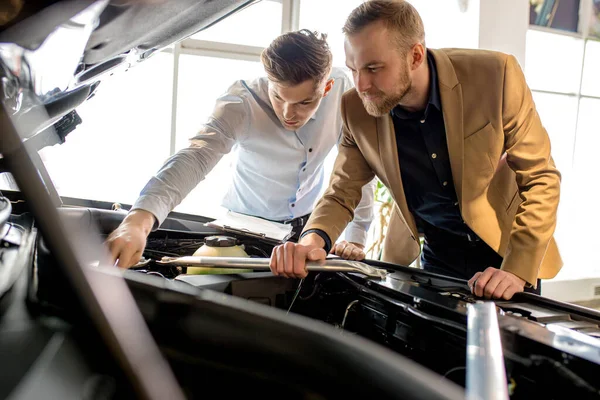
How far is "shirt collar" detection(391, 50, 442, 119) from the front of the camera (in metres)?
1.59

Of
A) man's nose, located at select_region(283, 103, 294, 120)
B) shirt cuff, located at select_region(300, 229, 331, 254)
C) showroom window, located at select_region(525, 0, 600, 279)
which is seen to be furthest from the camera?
showroom window, located at select_region(525, 0, 600, 279)

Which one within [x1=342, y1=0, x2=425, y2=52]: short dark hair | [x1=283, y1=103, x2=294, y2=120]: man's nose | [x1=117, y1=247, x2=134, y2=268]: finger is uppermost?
[x1=342, y1=0, x2=425, y2=52]: short dark hair

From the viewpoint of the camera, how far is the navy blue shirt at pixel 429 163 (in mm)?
1608

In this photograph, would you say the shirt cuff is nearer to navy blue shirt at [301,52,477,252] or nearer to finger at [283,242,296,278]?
navy blue shirt at [301,52,477,252]

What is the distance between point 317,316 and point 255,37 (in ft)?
12.3

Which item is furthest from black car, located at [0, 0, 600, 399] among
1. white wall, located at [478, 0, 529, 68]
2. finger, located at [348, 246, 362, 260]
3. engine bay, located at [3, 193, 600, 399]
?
white wall, located at [478, 0, 529, 68]

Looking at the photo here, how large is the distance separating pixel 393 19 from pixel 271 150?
2.76 feet

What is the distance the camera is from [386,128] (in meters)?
1.66

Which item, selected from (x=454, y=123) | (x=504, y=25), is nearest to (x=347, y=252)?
(x=454, y=123)

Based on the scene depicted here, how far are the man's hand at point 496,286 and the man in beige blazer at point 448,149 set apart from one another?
0.90 ft

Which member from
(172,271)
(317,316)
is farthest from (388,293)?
(172,271)

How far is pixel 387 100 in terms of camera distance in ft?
5.06

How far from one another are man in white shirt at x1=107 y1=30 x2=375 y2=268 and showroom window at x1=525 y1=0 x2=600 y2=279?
3.21 m

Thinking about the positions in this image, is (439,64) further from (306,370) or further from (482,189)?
(306,370)
